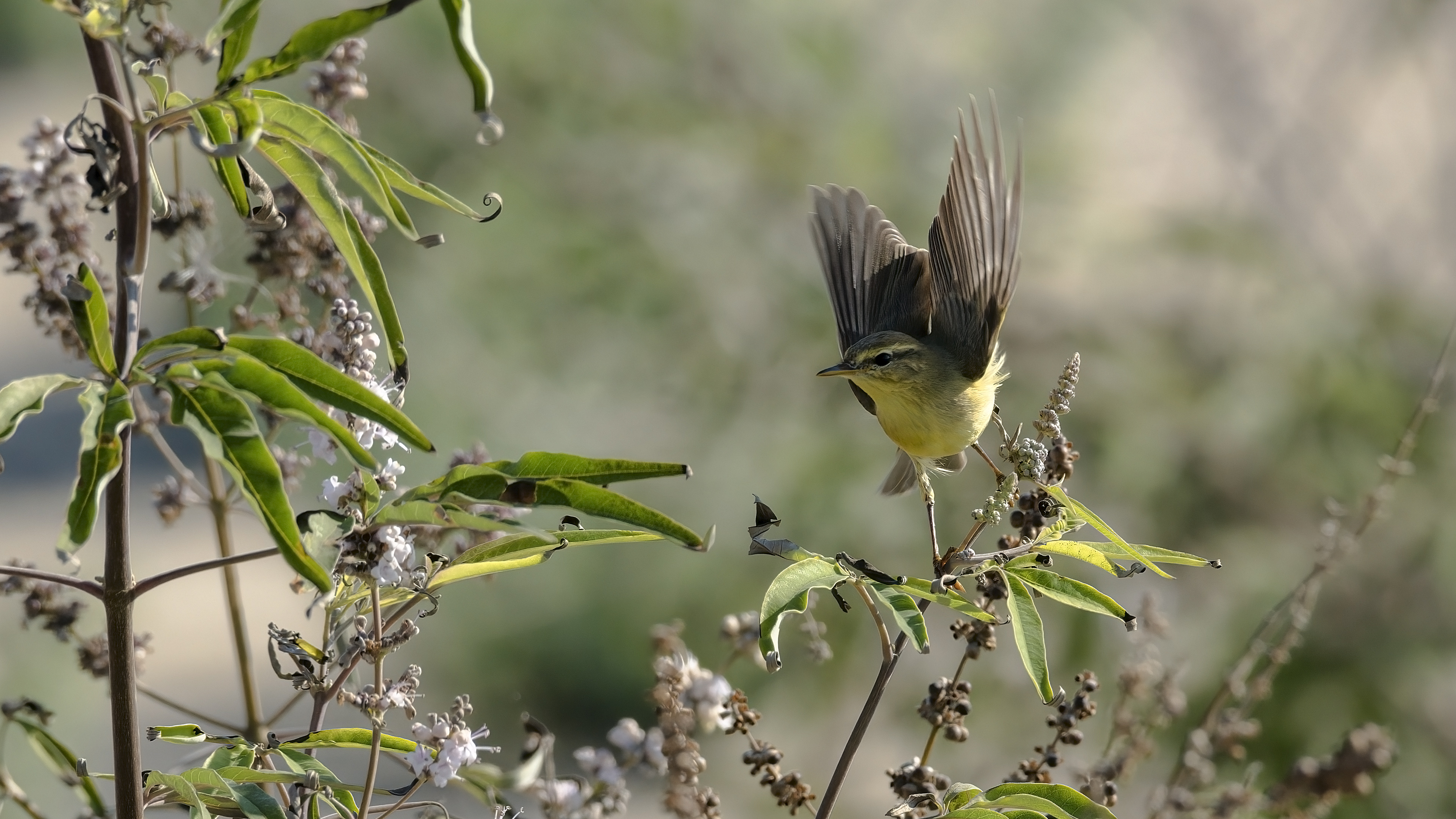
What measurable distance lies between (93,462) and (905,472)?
3.97 ft

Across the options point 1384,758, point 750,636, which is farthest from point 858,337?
point 1384,758

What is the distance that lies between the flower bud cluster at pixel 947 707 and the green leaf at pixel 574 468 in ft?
1.17

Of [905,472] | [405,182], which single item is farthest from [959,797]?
[905,472]

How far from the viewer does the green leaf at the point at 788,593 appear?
2.14ft

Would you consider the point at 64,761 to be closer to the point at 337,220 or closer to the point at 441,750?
the point at 441,750

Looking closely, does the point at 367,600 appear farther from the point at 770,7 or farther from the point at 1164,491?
the point at 770,7

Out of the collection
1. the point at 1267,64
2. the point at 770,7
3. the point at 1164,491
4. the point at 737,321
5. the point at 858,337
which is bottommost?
the point at 858,337

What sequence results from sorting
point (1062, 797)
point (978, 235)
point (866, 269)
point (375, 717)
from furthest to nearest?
point (866, 269) → point (978, 235) → point (1062, 797) → point (375, 717)

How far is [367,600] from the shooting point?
758 millimetres

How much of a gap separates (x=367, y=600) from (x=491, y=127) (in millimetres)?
325

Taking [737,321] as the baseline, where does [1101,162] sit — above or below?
above

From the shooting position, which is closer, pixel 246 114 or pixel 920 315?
pixel 246 114

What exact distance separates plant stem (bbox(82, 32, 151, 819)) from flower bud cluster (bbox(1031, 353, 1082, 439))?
0.59 m

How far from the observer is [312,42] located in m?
0.63
